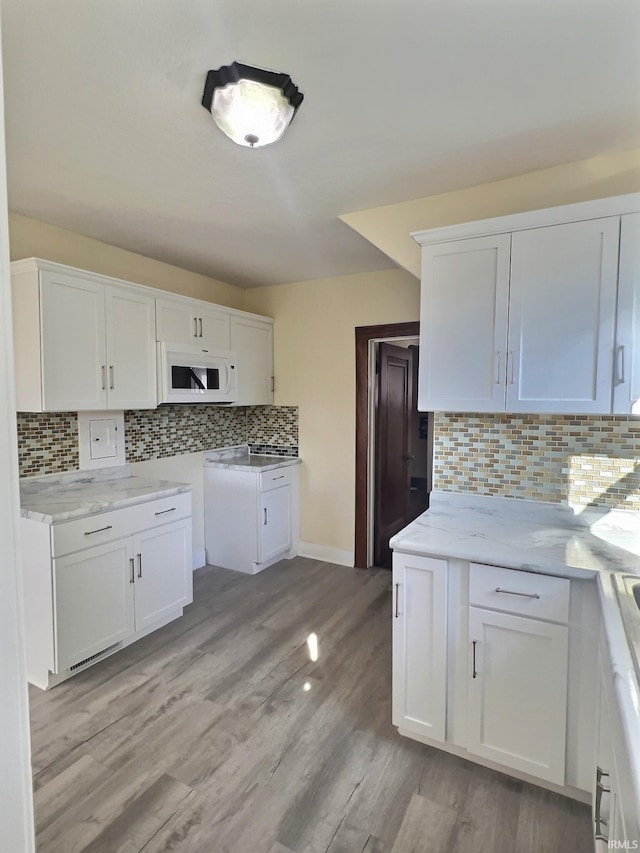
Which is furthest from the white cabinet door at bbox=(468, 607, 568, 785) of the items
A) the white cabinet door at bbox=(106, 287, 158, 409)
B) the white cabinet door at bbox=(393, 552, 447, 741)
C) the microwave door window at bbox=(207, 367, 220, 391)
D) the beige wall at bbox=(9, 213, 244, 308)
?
the beige wall at bbox=(9, 213, 244, 308)

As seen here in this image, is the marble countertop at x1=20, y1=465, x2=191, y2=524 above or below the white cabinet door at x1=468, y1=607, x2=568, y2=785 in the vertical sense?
above

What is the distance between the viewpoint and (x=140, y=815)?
1566 mm

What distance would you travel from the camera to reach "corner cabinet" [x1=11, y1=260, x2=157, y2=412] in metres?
2.35

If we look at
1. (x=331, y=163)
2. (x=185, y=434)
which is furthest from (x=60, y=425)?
(x=331, y=163)

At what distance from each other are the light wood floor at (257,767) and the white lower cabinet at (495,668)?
138mm

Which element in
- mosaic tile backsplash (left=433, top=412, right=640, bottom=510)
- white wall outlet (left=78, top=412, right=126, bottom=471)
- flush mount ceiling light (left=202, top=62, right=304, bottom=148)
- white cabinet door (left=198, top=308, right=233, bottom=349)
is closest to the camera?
flush mount ceiling light (left=202, top=62, right=304, bottom=148)

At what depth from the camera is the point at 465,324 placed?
204cm

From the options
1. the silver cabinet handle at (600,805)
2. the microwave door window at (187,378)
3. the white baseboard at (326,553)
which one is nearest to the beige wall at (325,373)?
→ the white baseboard at (326,553)

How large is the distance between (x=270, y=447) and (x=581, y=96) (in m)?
3.27

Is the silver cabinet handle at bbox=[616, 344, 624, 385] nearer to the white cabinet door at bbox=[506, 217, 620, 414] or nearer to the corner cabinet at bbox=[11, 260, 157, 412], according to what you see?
the white cabinet door at bbox=[506, 217, 620, 414]

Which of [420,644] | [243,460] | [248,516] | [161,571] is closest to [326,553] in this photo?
[248,516]

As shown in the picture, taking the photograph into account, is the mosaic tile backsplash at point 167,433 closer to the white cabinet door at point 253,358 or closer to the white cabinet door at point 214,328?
the white cabinet door at point 253,358

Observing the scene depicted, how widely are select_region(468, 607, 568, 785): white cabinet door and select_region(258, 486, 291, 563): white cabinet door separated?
2.16 meters

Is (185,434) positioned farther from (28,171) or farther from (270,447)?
(28,171)
